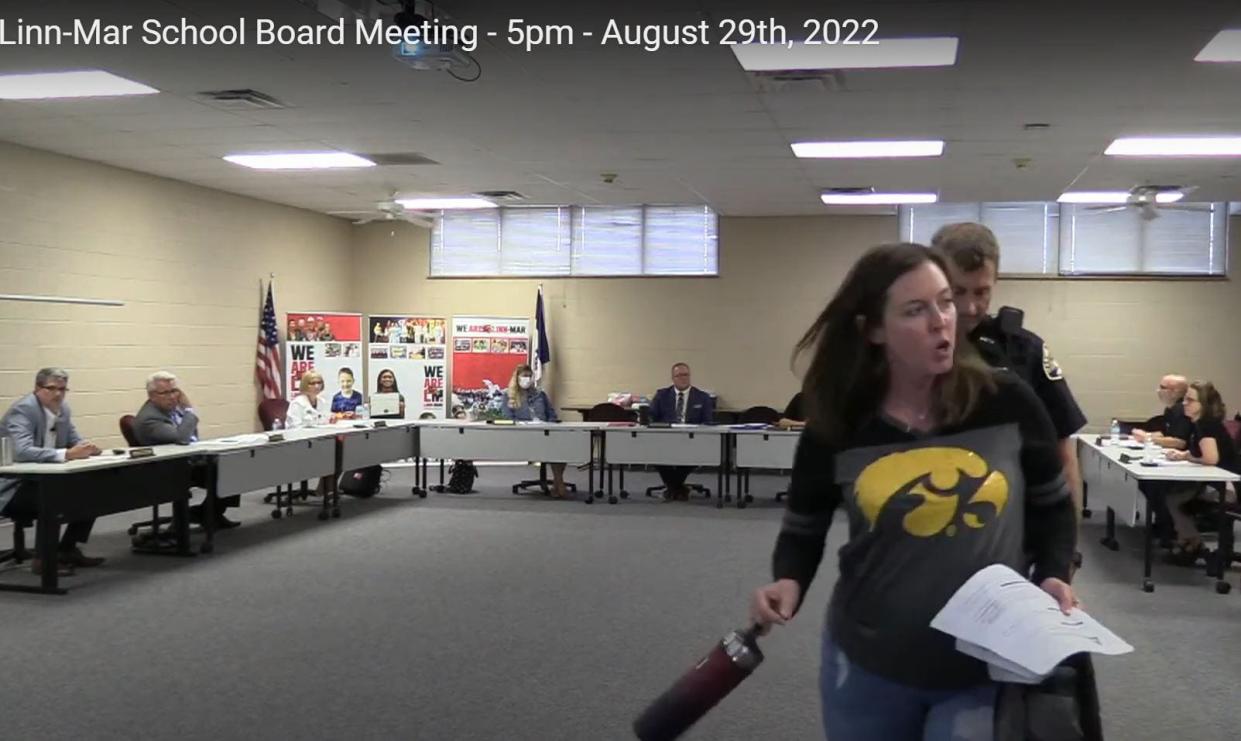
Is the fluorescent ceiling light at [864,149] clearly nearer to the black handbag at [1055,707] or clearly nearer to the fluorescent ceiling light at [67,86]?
the fluorescent ceiling light at [67,86]

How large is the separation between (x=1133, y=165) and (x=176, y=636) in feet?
25.6

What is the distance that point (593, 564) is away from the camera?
671 centimetres

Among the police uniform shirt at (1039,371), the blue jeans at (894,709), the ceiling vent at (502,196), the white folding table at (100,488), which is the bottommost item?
the white folding table at (100,488)

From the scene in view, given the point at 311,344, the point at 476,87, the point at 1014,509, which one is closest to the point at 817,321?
the point at 1014,509

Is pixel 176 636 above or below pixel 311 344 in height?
below

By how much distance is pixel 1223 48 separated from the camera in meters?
5.12

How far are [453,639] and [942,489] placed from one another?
3.84 m

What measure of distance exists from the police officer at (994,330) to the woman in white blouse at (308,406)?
7.70 m

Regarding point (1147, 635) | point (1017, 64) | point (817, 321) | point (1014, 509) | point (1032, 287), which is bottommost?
point (1147, 635)

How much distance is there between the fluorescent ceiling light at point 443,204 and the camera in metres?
11.3

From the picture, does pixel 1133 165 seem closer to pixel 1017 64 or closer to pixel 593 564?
pixel 1017 64

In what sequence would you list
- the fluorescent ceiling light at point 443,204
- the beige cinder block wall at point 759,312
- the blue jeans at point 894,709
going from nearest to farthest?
the blue jeans at point 894,709 < the beige cinder block wall at point 759,312 < the fluorescent ceiling light at point 443,204

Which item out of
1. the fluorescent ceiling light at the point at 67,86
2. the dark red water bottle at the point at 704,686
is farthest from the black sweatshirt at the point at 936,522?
the fluorescent ceiling light at the point at 67,86

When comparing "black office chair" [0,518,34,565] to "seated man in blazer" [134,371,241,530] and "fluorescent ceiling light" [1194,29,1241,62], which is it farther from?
"fluorescent ceiling light" [1194,29,1241,62]
